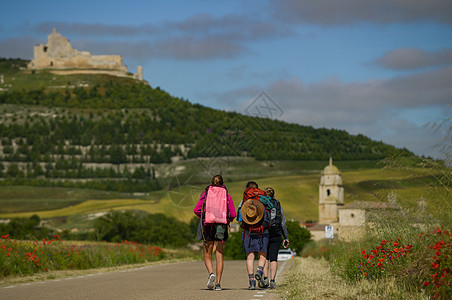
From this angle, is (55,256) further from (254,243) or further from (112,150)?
(112,150)

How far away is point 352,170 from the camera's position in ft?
548

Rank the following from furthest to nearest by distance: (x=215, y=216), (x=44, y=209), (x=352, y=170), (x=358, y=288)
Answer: (x=352, y=170)
(x=44, y=209)
(x=215, y=216)
(x=358, y=288)

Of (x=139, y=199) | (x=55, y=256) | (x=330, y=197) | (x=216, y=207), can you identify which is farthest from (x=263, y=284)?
(x=139, y=199)

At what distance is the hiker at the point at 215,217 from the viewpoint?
1333 centimetres

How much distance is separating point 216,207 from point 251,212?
0.64 metres

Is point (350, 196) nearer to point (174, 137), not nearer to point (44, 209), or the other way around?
point (44, 209)

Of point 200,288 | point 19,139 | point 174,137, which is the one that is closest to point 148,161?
point 174,137

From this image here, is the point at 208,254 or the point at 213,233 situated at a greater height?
the point at 213,233

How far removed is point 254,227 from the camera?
1370 cm

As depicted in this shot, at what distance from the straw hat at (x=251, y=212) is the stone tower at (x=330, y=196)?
114464 millimetres

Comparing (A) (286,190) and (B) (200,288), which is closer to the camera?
(B) (200,288)

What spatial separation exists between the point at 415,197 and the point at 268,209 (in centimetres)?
265

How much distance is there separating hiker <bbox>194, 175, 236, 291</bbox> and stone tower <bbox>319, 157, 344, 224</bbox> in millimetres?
114576

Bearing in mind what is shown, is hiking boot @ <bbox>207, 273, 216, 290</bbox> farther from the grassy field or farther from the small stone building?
the small stone building
